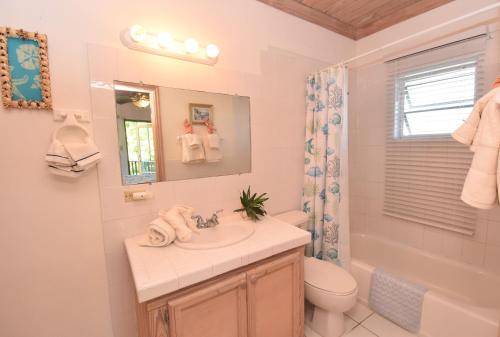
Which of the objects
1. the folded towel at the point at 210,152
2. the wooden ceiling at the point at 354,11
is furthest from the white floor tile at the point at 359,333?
the wooden ceiling at the point at 354,11

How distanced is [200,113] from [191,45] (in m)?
0.40

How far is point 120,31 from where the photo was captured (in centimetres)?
125

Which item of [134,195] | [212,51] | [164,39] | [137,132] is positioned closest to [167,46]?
[164,39]

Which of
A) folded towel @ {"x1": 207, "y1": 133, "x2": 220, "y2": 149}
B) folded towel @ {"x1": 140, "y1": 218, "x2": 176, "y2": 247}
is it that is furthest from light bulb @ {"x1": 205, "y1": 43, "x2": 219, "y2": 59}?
folded towel @ {"x1": 140, "y1": 218, "x2": 176, "y2": 247}

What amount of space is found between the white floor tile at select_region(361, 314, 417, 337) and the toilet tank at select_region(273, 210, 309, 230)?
795 millimetres

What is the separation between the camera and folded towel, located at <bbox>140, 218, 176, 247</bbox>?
1.20 metres

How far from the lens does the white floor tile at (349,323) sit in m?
1.64

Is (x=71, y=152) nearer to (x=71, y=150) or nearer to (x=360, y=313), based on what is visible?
(x=71, y=150)

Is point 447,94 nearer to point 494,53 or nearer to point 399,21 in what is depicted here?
point 494,53

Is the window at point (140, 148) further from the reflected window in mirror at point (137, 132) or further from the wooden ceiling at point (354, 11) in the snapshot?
the wooden ceiling at point (354, 11)

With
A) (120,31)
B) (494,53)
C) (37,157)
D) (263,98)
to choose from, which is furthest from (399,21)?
(37,157)

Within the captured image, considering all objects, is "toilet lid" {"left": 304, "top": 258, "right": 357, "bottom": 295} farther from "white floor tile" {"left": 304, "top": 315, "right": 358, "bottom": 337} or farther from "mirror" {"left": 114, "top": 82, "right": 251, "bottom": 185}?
"mirror" {"left": 114, "top": 82, "right": 251, "bottom": 185}

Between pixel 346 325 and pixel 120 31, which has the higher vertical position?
pixel 120 31

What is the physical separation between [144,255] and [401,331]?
1.77 m
